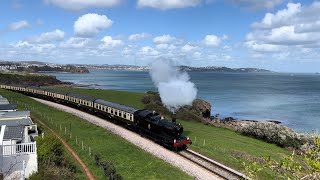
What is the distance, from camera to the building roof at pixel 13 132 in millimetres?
21984

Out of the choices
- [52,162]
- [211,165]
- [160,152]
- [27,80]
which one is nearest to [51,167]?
[52,162]

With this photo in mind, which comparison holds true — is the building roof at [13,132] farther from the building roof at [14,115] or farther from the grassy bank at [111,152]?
the building roof at [14,115]

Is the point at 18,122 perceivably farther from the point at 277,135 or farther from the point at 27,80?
the point at 27,80

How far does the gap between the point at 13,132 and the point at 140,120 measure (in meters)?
16.1

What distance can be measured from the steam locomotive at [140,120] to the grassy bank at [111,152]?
263 cm

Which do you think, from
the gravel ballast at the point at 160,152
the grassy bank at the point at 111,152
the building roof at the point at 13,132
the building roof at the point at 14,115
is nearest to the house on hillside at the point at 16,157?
the building roof at the point at 13,132

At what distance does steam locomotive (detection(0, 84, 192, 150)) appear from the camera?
32.2 meters

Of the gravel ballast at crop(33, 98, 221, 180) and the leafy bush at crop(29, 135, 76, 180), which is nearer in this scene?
the leafy bush at crop(29, 135, 76, 180)

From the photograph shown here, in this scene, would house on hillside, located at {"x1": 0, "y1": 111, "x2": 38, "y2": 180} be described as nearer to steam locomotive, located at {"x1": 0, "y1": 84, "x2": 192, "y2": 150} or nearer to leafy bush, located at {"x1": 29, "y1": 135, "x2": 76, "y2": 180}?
leafy bush, located at {"x1": 29, "y1": 135, "x2": 76, "y2": 180}

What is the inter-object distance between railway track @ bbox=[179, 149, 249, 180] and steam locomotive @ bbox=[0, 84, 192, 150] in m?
1.15

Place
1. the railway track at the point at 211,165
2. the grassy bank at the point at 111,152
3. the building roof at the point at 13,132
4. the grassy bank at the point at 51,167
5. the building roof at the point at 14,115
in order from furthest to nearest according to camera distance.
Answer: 1. the building roof at the point at 14,115
2. the grassy bank at the point at 111,152
3. the railway track at the point at 211,165
4. the building roof at the point at 13,132
5. the grassy bank at the point at 51,167

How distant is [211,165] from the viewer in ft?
93.4

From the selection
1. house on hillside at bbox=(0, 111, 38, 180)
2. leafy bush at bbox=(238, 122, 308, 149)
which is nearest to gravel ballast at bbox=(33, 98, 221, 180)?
house on hillside at bbox=(0, 111, 38, 180)

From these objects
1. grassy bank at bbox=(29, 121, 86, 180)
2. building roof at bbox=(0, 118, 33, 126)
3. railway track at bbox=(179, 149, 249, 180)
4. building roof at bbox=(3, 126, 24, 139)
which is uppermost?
building roof at bbox=(3, 126, 24, 139)
